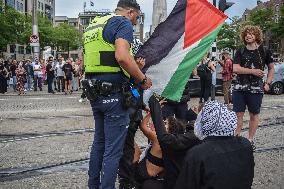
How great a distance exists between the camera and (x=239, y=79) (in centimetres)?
688

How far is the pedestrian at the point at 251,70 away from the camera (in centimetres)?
668

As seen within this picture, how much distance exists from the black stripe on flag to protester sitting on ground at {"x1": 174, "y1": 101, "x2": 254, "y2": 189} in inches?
81.0

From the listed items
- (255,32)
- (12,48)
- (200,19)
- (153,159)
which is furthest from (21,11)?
(153,159)

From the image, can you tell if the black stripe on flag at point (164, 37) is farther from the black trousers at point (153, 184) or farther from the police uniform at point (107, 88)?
the black trousers at point (153, 184)

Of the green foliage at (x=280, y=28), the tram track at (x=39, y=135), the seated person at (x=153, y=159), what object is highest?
the green foliage at (x=280, y=28)

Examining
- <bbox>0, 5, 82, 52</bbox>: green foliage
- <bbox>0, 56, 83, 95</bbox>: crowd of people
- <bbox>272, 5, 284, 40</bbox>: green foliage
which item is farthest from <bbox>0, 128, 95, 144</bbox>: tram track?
<bbox>272, 5, 284, 40</bbox>: green foliage

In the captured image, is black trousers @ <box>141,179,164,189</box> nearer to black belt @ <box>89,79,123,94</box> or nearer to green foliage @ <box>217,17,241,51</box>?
black belt @ <box>89,79,123,94</box>

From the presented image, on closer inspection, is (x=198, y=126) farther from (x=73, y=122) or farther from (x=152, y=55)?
(x=73, y=122)

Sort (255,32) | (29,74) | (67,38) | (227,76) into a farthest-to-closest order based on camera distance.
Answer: (67,38) → (29,74) → (227,76) → (255,32)

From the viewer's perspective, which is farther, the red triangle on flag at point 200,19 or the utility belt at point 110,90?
the red triangle on flag at point 200,19

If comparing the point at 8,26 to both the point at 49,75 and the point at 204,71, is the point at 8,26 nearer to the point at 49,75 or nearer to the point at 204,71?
the point at 49,75

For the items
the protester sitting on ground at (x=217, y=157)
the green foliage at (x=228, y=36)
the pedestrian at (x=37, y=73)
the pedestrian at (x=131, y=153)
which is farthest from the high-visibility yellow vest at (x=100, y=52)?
the green foliage at (x=228, y=36)

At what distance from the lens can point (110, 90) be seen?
159 inches

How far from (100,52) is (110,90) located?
0.35 m
